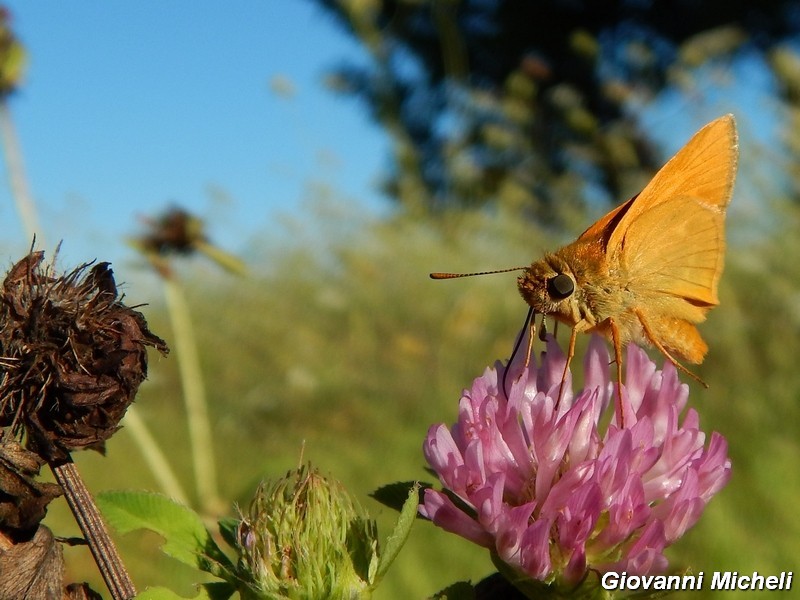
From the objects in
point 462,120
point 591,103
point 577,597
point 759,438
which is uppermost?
point 591,103

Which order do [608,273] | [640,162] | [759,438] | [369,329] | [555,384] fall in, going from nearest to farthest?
[555,384]
[608,273]
[759,438]
[369,329]
[640,162]

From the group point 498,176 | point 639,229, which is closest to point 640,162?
point 498,176

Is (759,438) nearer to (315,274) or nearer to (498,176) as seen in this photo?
(315,274)

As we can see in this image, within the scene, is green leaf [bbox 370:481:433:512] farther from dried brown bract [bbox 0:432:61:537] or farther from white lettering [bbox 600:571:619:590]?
dried brown bract [bbox 0:432:61:537]

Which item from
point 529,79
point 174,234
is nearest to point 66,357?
point 174,234

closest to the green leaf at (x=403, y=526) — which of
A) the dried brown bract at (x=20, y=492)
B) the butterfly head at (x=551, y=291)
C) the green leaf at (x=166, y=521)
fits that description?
the green leaf at (x=166, y=521)

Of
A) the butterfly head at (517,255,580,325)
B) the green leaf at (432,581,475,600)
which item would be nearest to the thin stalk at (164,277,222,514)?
the butterfly head at (517,255,580,325)

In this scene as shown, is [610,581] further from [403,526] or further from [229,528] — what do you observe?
[229,528]
